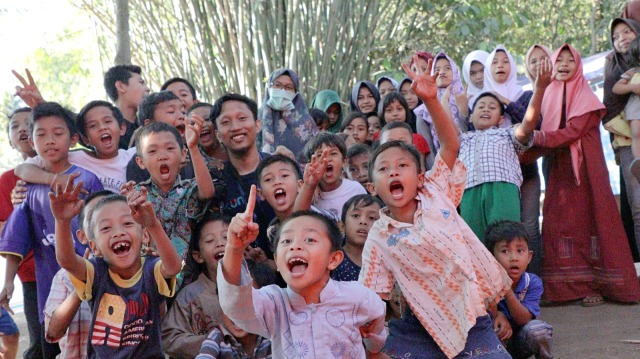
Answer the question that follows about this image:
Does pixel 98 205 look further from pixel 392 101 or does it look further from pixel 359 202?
pixel 392 101

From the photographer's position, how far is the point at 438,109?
10.9 feet

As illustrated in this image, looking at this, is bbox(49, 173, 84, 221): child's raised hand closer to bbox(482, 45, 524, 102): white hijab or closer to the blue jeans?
the blue jeans

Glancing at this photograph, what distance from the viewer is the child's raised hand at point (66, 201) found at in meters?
2.90

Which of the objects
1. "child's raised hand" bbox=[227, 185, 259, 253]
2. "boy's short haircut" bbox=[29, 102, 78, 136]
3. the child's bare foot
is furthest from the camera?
the child's bare foot

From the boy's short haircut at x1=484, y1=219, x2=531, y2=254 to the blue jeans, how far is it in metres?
0.85

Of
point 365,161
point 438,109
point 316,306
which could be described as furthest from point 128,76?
point 316,306

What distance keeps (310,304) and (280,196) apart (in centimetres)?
113

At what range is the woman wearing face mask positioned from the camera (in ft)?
17.2

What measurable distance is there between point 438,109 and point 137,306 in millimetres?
1409

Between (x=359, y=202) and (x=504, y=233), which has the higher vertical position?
(x=359, y=202)

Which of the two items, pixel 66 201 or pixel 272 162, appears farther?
pixel 272 162

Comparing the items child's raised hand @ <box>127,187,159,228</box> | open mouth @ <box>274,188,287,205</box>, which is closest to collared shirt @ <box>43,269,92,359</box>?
child's raised hand @ <box>127,187,159,228</box>

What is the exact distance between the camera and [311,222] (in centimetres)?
286

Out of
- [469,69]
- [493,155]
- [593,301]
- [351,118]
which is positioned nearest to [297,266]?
[493,155]
